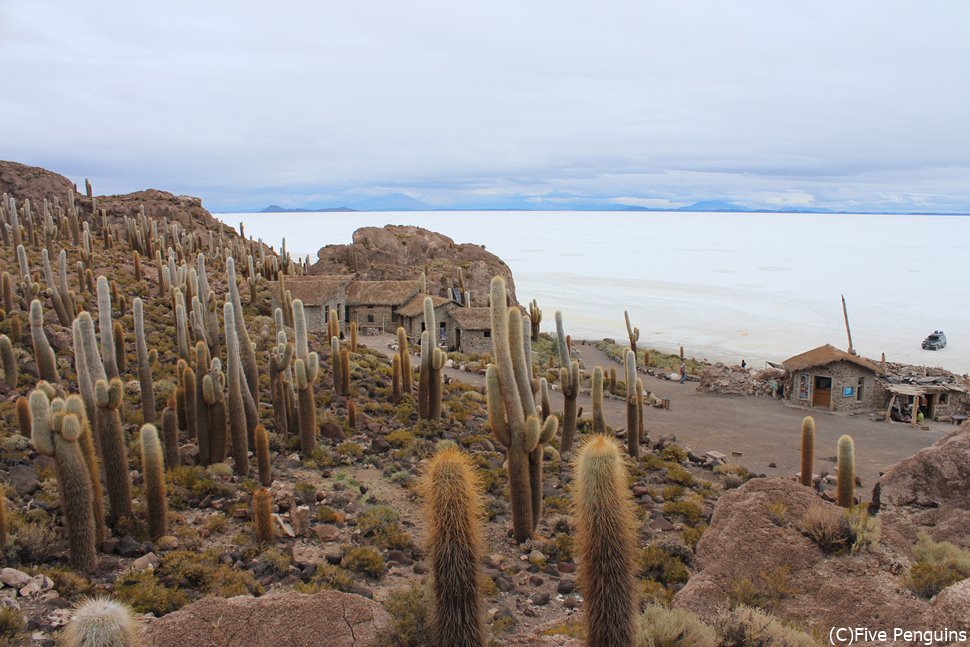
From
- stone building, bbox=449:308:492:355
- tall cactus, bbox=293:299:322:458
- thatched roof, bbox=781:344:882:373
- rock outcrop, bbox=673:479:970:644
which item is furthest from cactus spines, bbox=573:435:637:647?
stone building, bbox=449:308:492:355

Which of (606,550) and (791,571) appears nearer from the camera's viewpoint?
(606,550)

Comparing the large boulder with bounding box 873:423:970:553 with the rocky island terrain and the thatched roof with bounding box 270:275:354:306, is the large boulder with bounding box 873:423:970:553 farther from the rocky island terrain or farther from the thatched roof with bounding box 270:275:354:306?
the thatched roof with bounding box 270:275:354:306

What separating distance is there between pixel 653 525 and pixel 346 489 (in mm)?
6640

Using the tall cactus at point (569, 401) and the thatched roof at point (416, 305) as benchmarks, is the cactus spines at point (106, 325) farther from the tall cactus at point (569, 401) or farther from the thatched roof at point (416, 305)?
the thatched roof at point (416, 305)

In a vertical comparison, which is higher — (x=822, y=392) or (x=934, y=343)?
(x=822, y=392)

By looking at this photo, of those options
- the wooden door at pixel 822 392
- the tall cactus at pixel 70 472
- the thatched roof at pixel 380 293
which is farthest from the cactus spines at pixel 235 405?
the thatched roof at pixel 380 293

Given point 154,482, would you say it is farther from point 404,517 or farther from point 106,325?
point 106,325

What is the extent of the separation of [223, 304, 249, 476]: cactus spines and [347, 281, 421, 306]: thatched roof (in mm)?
27836

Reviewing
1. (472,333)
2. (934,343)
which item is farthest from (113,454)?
(934,343)

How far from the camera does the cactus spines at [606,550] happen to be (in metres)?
6.27

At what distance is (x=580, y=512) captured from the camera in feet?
21.1

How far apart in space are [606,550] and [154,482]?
318 inches

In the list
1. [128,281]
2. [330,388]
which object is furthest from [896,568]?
[128,281]

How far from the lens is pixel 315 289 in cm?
3978
